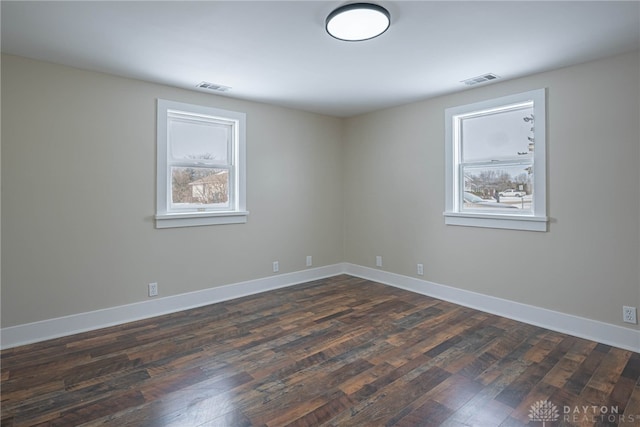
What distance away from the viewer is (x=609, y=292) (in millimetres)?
2957

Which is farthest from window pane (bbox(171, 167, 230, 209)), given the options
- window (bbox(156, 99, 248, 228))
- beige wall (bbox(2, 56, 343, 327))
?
beige wall (bbox(2, 56, 343, 327))

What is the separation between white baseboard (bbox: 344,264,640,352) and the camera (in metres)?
2.88

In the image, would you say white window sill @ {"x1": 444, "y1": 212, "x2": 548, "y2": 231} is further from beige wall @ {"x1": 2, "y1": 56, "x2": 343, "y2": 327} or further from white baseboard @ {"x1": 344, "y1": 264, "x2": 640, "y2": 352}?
beige wall @ {"x1": 2, "y1": 56, "x2": 343, "y2": 327}

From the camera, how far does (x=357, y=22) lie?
2.27 m

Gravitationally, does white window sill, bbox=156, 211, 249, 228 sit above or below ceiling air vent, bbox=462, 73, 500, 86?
below

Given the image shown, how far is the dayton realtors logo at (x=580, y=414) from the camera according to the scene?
1947mm

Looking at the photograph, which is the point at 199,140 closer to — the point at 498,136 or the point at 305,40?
the point at 305,40

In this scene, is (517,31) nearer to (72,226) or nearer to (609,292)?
(609,292)

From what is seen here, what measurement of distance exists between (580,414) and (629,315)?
1.40 metres

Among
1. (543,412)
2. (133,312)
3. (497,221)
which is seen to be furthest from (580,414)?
(133,312)

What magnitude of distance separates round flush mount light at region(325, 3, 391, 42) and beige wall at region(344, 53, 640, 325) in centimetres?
197

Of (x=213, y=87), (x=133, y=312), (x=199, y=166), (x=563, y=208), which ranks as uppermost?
(x=213, y=87)

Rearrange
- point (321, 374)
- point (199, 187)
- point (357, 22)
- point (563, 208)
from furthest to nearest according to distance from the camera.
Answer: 1. point (199, 187)
2. point (563, 208)
3. point (321, 374)
4. point (357, 22)

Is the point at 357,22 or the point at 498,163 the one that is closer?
the point at 357,22
